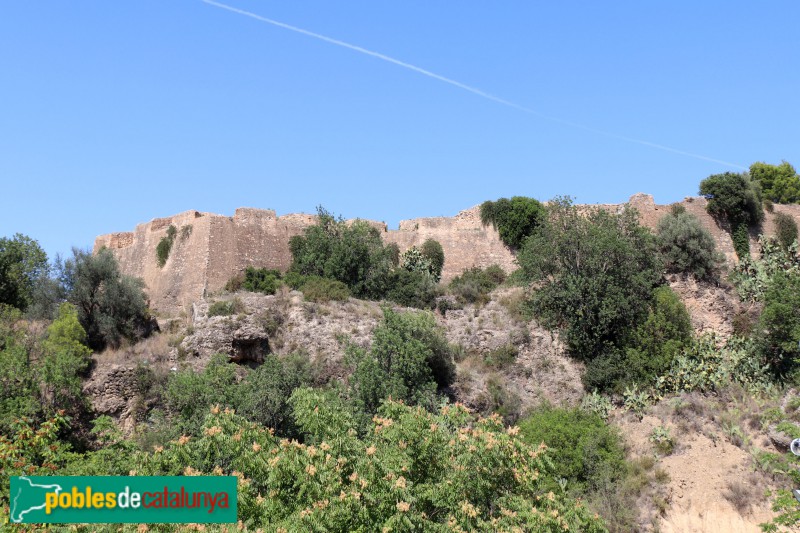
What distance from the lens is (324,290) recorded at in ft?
103

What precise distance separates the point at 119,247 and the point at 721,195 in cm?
2772

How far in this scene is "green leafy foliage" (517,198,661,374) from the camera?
2798cm

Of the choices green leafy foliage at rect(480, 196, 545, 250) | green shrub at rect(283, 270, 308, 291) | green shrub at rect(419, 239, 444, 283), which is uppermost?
green leafy foliage at rect(480, 196, 545, 250)

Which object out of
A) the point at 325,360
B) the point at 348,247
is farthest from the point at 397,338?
the point at 348,247

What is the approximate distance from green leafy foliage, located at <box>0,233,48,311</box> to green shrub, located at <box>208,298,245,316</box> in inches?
307

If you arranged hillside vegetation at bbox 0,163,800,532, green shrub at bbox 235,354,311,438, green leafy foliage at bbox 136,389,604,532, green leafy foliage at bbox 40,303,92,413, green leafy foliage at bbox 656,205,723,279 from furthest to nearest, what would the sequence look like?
green leafy foliage at bbox 656,205,723,279
green leafy foliage at bbox 40,303,92,413
green shrub at bbox 235,354,311,438
hillside vegetation at bbox 0,163,800,532
green leafy foliage at bbox 136,389,604,532

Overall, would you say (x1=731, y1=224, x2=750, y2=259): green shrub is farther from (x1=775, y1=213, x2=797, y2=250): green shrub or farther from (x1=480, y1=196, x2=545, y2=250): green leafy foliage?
(x1=480, y1=196, x2=545, y2=250): green leafy foliage

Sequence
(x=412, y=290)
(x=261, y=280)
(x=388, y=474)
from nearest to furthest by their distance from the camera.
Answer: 1. (x=388, y=474)
2. (x=412, y=290)
3. (x=261, y=280)

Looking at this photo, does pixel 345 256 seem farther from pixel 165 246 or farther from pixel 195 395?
pixel 195 395

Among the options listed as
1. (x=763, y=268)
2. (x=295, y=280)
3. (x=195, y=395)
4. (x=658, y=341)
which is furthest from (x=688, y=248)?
(x=195, y=395)

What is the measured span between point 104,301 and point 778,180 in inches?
1377

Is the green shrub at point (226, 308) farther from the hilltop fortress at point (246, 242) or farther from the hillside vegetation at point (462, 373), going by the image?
the hilltop fortress at point (246, 242)

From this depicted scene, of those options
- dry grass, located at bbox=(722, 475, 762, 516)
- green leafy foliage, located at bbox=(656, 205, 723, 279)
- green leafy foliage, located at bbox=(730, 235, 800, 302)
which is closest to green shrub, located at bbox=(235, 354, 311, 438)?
dry grass, located at bbox=(722, 475, 762, 516)

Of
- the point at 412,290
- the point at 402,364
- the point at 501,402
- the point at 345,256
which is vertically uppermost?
the point at 345,256
